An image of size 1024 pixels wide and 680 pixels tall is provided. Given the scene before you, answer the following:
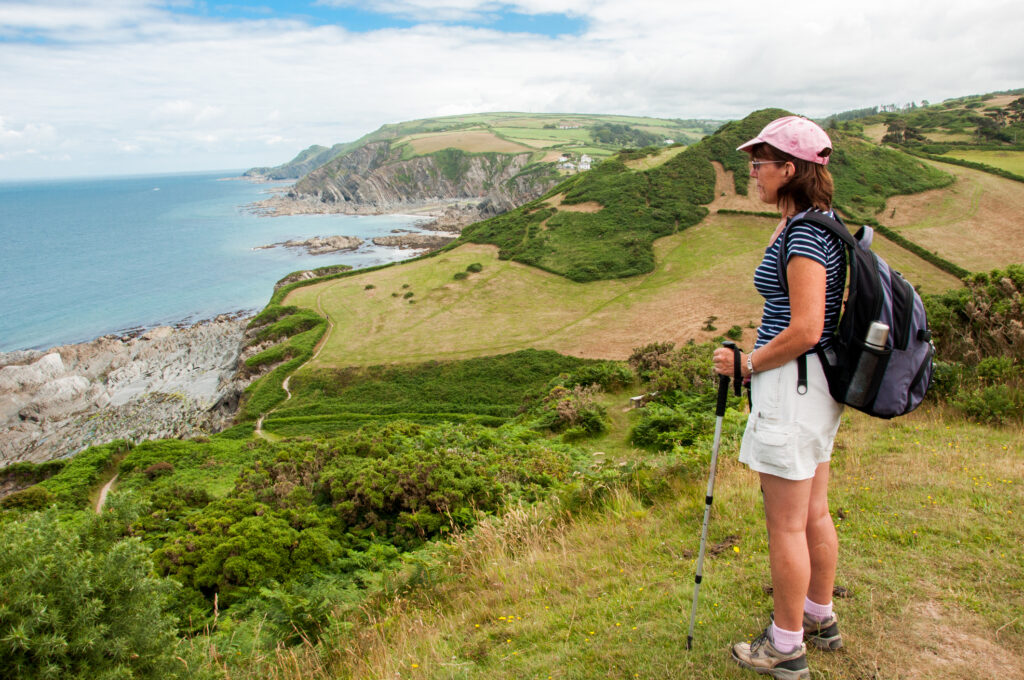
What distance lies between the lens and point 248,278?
70125mm

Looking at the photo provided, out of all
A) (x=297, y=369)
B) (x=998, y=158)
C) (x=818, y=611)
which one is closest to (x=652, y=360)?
(x=818, y=611)

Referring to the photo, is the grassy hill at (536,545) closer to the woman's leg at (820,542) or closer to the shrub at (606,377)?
the shrub at (606,377)

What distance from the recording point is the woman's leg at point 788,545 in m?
2.72

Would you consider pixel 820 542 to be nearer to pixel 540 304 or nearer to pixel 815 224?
pixel 815 224

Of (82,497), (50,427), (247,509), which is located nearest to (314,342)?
(50,427)

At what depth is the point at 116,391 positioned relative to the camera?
3909cm

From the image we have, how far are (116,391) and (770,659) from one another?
46842mm

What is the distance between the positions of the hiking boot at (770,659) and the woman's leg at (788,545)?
0.14 meters

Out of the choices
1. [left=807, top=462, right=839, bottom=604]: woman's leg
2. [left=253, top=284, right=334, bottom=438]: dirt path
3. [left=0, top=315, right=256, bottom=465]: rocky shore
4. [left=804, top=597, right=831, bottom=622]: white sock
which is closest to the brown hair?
[left=807, top=462, right=839, bottom=604]: woman's leg

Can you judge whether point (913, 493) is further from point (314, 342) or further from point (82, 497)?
point (314, 342)

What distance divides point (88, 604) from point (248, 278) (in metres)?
75.0

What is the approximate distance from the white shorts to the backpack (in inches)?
3.1

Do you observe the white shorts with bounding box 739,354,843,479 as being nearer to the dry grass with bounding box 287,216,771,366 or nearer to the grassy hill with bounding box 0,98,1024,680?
the grassy hill with bounding box 0,98,1024,680

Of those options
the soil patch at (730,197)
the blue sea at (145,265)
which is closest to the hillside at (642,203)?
the soil patch at (730,197)
